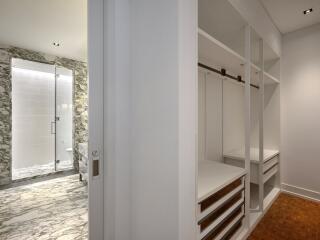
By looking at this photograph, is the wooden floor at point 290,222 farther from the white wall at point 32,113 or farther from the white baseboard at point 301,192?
the white wall at point 32,113

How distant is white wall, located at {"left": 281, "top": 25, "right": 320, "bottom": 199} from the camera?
2.55m

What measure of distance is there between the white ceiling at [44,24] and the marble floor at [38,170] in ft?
8.22

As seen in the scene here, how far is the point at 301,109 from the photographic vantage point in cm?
268

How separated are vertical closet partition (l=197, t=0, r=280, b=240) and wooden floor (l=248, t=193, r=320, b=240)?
10cm

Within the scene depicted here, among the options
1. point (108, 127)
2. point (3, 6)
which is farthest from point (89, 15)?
point (3, 6)

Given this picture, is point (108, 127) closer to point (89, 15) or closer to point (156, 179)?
point (156, 179)

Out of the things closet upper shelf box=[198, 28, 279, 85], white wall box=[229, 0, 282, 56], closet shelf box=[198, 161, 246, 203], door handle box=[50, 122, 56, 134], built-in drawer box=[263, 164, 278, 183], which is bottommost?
built-in drawer box=[263, 164, 278, 183]

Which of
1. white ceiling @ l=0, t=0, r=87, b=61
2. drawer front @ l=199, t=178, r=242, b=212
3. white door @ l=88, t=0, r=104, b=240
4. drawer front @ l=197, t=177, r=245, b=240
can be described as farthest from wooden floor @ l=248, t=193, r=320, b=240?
white ceiling @ l=0, t=0, r=87, b=61

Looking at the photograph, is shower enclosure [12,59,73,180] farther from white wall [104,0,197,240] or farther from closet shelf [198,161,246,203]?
white wall [104,0,197,240]

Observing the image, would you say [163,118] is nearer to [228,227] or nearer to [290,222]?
[228,227]

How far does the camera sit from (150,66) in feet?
3.08

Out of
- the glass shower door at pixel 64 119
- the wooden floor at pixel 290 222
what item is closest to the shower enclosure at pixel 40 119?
the glass shower door at pixel 64 119

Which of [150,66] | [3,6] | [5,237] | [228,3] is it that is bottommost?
[5,237]

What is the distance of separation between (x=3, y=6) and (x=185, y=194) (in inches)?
120
